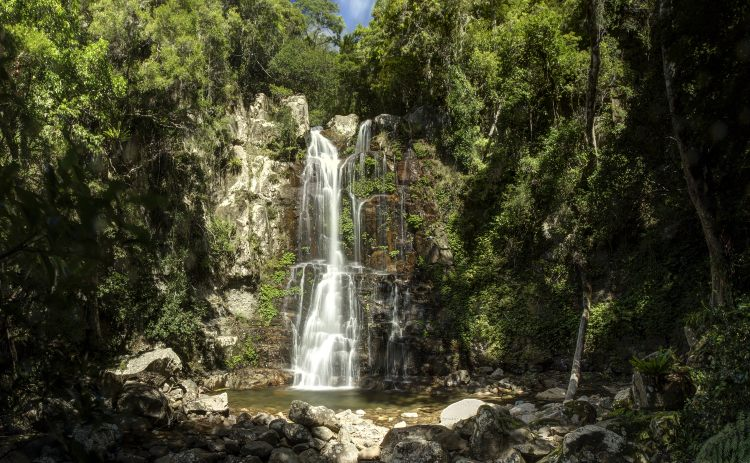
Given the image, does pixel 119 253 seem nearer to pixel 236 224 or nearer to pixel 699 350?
pixel 236 224

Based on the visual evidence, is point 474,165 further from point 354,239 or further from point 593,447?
point 593,447

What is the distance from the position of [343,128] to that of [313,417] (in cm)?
1631

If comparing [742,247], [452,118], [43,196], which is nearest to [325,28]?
[452,118]

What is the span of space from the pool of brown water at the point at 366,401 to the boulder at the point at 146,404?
2.16 metres

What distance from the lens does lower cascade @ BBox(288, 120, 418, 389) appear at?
1569cm

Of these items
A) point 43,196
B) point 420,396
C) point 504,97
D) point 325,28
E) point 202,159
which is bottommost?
point 420,396

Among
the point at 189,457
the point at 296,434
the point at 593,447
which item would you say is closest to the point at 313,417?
the point at 296,434

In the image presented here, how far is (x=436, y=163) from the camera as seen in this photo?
21000 mm

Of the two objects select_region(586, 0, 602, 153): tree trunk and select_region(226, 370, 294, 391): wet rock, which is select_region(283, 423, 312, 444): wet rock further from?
select_region(586, 0, 602, 153): tree trunk

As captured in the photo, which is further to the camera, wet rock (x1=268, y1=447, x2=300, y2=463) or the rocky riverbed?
wet rock (x1=268, y1=447, x2=300, y2=463)

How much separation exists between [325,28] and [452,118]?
64.1ft

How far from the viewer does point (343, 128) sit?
23.5 meters

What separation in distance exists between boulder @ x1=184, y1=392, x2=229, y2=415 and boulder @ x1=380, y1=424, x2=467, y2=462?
174 inches

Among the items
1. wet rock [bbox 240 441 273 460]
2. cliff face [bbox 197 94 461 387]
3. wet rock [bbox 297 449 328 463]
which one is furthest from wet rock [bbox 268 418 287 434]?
cliff face [bbox 197 94 461 387]
